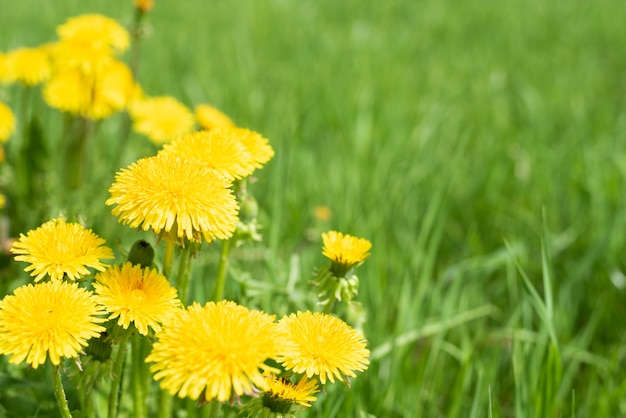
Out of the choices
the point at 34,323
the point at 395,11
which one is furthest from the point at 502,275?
the point at 395,11

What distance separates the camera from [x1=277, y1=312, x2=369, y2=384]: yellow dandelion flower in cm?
74

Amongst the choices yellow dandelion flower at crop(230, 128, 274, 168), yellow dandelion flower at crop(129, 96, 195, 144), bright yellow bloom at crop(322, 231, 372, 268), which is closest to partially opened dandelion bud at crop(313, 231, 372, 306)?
bright yellow bloom at crop(322, 231, 372, 268)

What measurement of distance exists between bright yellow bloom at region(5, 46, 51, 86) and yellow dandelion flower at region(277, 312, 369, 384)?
1.39 metres

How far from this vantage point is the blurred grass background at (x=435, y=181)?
1.37 meters

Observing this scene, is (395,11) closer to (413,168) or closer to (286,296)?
(413,168)

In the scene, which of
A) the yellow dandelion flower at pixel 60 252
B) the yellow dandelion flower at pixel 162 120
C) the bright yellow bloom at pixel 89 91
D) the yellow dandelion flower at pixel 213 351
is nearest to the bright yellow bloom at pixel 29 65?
the bright yellow bloom at pixel 89 91

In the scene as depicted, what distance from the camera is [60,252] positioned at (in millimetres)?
787

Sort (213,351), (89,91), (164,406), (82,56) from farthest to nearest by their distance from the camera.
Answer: (89,91) → (82,56) → (164,406) → (213,351)

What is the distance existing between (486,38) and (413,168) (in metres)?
2.63

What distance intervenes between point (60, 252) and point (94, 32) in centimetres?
111

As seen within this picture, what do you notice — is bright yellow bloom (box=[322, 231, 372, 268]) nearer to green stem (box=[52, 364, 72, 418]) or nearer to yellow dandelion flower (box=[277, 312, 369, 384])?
yellow dandelion flower (box=[277, 312, 369, 384])

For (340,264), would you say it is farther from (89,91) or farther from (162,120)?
(89,91)

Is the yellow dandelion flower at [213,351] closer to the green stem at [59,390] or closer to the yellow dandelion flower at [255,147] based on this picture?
the green stem at [59,390]

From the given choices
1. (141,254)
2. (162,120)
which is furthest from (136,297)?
(162,120)
